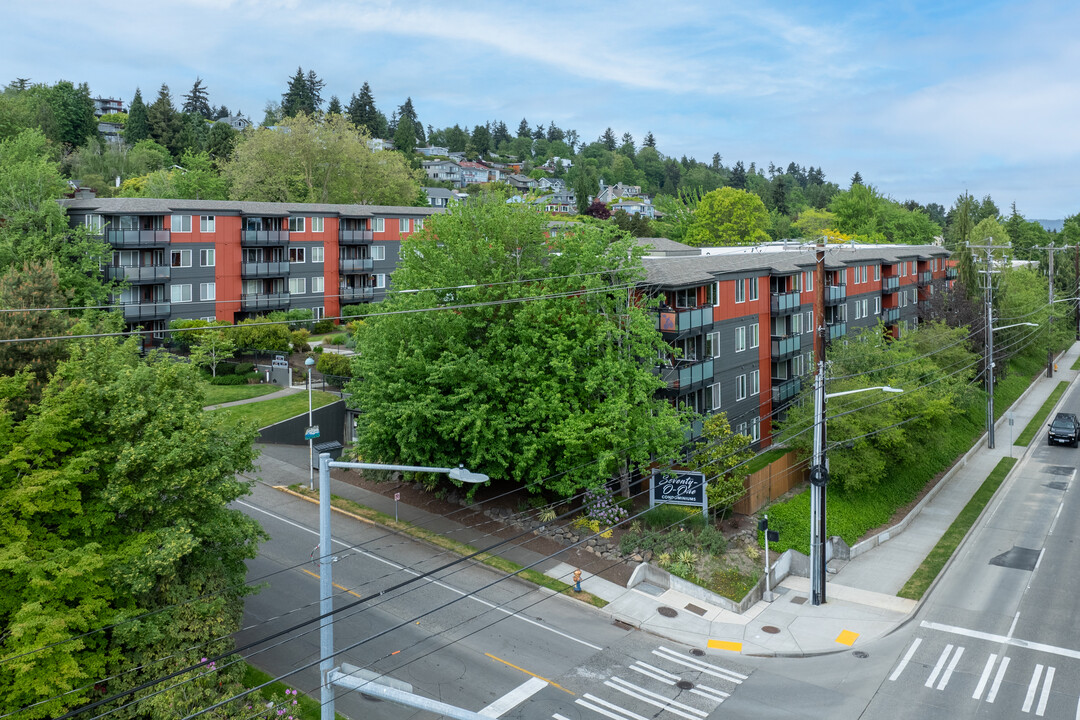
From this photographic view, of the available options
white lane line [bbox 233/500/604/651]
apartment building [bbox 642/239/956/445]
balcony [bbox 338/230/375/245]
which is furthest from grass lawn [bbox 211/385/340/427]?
balcony [bbox 338/230/375/245]

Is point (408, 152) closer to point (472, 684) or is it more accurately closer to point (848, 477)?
point (848, 477)

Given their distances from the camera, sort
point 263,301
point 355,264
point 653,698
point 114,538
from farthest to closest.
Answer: point 355,264, point 263,301, point 653,698, point 114,538

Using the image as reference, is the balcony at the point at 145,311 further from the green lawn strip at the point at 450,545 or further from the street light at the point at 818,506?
the street light at the point at 818,506

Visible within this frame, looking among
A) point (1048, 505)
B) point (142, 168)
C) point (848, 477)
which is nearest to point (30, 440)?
point (848, 477)

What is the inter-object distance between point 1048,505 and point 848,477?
1145cm

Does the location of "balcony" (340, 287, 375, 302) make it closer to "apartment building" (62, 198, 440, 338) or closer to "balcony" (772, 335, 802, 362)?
"apartment building" (62, 198, 440, 338)

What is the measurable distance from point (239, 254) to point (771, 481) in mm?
41835

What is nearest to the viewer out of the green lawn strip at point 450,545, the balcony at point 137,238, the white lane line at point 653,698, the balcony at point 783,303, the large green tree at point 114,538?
the large green tree at point 114,538

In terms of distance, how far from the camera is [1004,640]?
82.0 ft

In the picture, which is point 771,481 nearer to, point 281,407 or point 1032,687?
point 1032,687

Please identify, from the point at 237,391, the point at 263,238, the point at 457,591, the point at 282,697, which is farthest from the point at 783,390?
the point at 263,238

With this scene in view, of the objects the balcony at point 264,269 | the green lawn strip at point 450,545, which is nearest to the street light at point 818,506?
the green lawn strip at point 450,545

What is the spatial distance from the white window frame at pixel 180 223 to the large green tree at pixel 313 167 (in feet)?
76.2

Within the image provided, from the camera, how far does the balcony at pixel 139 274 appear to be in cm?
5263
